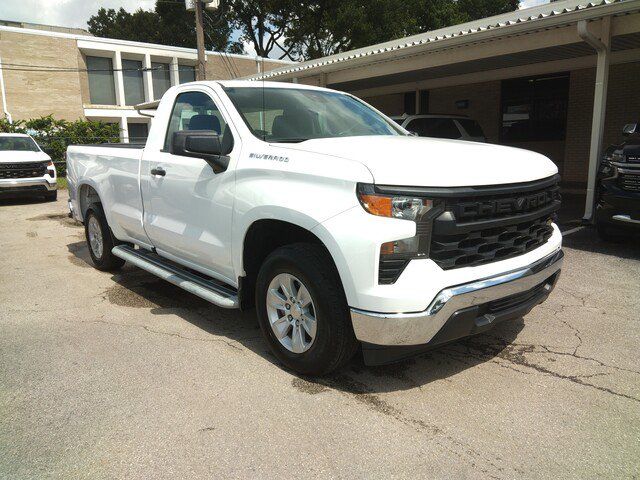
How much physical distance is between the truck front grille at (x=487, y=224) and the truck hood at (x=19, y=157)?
13.1 meters

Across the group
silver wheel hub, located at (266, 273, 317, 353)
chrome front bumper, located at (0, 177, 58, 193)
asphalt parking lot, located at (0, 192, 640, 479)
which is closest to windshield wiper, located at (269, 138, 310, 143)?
silver wheel hub, located at (266, 273, 317, 353)

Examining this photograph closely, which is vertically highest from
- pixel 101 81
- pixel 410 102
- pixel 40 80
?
pixel 101 81

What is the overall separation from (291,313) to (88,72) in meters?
33.2

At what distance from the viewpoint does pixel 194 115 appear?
177 inches

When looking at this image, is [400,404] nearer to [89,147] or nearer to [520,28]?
[89,147]

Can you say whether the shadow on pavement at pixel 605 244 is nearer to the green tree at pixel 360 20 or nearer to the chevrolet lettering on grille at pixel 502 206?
the chevrolet lettering on grille at pixel 502 206

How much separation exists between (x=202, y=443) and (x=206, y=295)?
1.43 metres

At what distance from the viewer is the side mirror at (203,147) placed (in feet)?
11.9

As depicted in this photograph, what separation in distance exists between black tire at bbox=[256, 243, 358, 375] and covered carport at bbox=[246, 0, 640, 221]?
22.1 ft

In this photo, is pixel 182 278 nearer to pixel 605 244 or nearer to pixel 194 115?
pixel 194 115

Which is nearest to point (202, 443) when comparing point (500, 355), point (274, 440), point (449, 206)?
point (274, 440)

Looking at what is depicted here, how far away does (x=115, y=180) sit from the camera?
17.8 feet

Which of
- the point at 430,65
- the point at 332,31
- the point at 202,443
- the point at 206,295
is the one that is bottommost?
the point at 202,443

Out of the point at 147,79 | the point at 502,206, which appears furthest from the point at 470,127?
the point at 147,79
